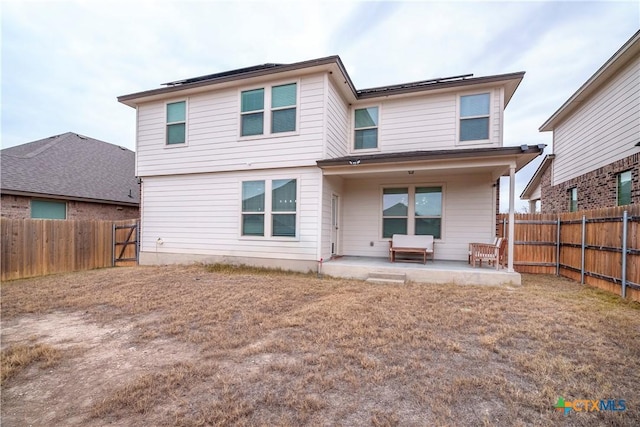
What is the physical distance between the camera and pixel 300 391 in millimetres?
2346

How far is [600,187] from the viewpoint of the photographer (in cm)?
862

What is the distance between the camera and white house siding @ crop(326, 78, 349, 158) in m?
7.54

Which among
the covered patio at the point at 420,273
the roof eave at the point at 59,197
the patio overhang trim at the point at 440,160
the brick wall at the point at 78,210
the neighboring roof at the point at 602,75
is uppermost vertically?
the neighboring roof at the point at 602,75

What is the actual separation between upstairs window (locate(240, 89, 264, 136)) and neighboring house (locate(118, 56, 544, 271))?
0.03 meters

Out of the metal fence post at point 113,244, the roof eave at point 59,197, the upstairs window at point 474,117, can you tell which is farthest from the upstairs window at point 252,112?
the roof eave at point 59,197

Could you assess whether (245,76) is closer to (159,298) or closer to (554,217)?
(159,298)

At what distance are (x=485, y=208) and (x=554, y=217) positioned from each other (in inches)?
83.9

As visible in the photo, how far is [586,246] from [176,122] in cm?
1197

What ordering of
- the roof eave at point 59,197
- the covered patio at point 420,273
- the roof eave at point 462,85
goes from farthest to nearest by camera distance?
the roof eave at point 59,197 → the roof eave at point 462,85 → the covered patio at point 420,273

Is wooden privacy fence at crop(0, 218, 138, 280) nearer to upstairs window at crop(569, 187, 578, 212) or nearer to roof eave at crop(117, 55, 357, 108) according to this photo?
roof eave at crop(117, 55, 357, 108)

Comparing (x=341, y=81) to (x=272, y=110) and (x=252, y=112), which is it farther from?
(x=252, y=112)

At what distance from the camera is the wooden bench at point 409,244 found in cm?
766

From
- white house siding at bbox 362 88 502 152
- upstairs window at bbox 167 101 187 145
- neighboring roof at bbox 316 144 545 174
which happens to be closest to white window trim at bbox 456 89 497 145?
white house siding at bbox 362 88 502 152

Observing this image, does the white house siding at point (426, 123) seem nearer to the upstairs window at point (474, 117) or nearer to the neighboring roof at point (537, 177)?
the upstairs window at point (474, 117)
